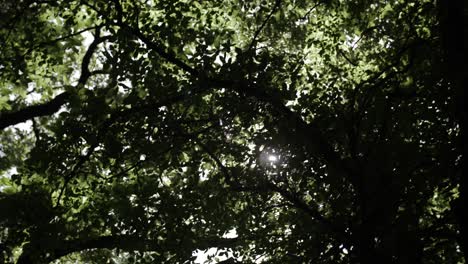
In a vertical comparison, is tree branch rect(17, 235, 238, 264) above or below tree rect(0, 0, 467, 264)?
below

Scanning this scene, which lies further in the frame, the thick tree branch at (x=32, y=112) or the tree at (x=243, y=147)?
the thick tree branch at (x=32, y=112)

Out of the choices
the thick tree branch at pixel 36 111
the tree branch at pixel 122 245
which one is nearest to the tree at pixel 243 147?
the tree branch at pixel 122 245

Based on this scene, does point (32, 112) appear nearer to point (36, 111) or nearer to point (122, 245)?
point (36, 111)

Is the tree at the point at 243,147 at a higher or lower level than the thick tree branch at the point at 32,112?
lower

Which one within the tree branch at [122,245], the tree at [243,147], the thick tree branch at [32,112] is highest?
the thick tree branch at [32,112]

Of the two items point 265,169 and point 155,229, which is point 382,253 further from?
point 155,229

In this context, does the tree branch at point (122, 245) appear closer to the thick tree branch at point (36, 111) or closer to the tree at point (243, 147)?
the tree at point (243, 147)

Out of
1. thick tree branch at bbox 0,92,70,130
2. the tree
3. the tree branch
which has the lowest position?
the tree branch

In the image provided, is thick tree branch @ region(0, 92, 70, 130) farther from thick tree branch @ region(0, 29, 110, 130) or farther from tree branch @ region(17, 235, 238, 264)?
tree branch @ region(17, 235, 238, 264)

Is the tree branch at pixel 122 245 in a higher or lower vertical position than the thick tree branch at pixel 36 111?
lower

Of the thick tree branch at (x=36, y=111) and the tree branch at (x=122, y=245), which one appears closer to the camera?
the tree branch at (x=122, y=245)

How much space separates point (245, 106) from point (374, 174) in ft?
8.78

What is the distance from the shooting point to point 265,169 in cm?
792

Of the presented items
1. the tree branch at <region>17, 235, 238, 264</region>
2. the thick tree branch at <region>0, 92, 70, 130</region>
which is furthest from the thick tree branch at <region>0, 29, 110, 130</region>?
the tree branch at <region>17, 235, 238, 264</region>
